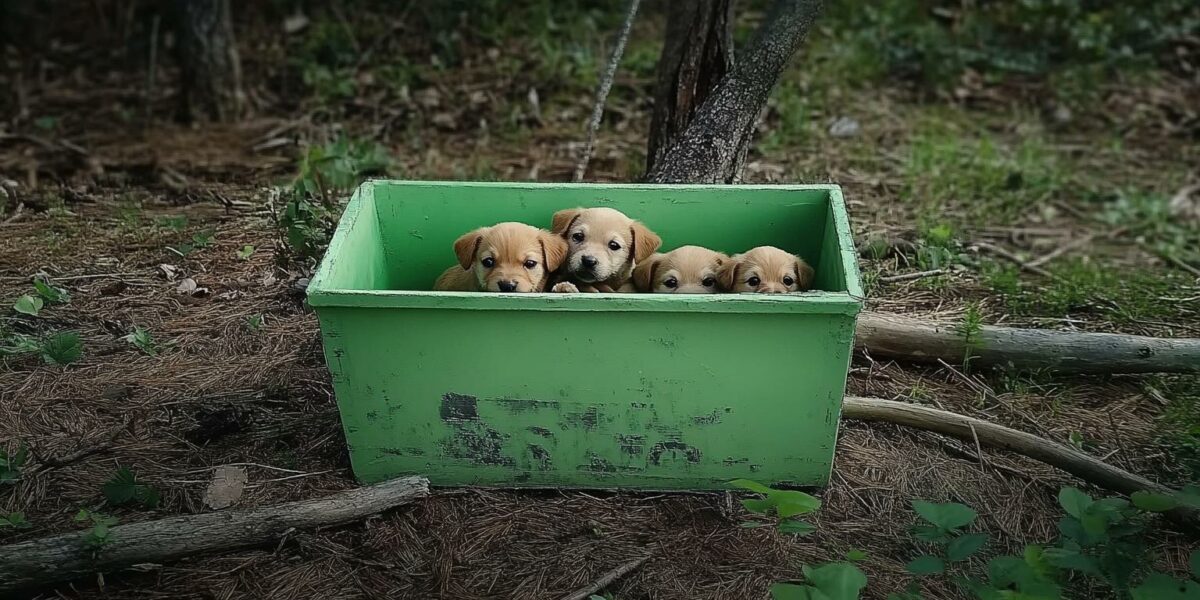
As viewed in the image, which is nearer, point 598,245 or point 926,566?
point 926,566

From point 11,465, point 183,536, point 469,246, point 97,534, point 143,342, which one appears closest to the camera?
point 97,534

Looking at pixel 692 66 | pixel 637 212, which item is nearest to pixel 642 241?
pixel 637 212

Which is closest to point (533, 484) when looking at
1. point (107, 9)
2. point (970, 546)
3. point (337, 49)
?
point (970, 546)

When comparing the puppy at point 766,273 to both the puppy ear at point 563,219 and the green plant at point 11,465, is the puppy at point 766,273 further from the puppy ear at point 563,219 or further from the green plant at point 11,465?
the green plant at point 11,465

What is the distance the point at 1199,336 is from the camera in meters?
4.52

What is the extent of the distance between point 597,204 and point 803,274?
786 millimetres

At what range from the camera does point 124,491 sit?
3.33 m

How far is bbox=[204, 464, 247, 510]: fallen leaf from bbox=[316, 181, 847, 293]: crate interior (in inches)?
30.6

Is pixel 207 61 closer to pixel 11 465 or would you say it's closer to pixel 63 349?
pixel 63 349

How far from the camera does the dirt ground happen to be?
128 inches

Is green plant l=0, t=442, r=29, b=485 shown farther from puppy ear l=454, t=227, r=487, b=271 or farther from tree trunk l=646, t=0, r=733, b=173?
tree trunk l=646, t=0, r=733, b=173

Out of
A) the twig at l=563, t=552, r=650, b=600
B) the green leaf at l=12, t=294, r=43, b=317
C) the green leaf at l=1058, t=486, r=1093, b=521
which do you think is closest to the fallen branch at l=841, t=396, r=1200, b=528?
the green leaf at l=1058, t=486, r=1093, b=521

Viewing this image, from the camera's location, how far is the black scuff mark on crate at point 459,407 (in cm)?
326

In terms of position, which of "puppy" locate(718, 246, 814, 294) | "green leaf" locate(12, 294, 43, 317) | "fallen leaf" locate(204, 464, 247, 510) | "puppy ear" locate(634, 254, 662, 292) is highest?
"puppy" locate(718, 246, 814, 294)
